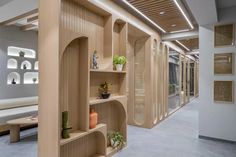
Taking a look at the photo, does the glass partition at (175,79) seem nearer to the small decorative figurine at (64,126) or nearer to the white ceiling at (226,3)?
the white ceiling at (226,3)

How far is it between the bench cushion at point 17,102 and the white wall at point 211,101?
496 centimetres

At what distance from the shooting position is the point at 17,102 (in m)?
5.26

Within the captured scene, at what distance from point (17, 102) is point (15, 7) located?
112 inches

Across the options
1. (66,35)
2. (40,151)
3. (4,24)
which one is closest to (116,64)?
(66,35)

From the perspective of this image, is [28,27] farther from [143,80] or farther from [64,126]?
[64,126]

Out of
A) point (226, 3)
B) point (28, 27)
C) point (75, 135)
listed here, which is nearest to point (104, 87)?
point (75, 135)

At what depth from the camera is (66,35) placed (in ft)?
7.61

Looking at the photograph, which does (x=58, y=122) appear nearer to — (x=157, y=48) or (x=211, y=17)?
(x=211, y=17)

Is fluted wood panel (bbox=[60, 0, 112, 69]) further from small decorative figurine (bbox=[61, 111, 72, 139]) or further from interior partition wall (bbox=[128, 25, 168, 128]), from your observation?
interior partition wall (bbox=[128, 25, 168, 128])

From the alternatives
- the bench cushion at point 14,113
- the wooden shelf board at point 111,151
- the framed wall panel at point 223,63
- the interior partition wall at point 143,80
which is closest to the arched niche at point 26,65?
the bench cushion at point 14,113

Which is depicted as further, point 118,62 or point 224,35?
point 224,35

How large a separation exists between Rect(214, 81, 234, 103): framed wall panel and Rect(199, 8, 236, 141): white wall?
85 mm

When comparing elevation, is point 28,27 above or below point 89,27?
above

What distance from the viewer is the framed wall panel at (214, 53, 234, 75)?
397 centimetres
